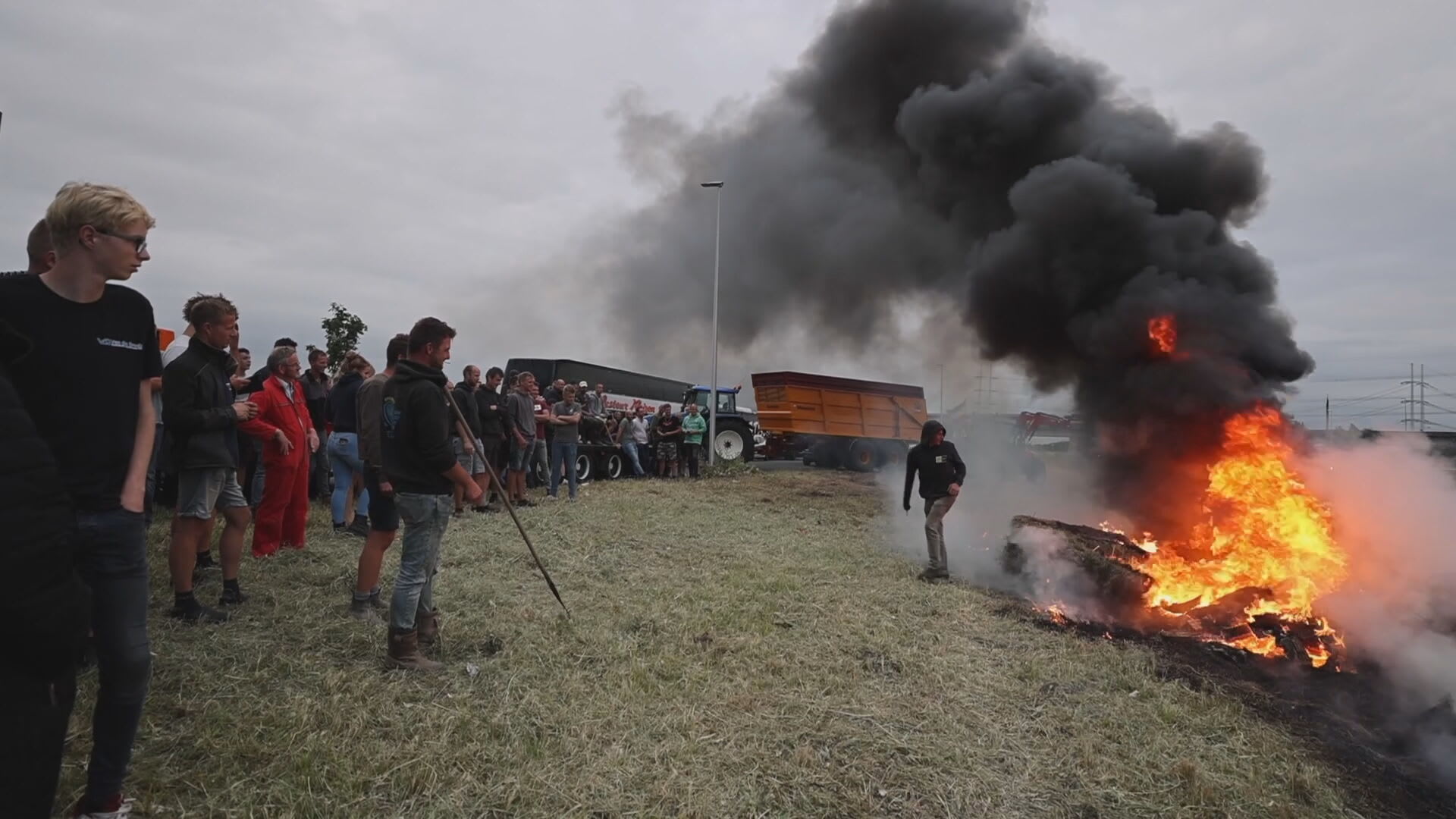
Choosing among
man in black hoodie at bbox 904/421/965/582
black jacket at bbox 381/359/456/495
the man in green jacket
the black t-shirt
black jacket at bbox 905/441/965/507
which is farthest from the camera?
the man in green jacket

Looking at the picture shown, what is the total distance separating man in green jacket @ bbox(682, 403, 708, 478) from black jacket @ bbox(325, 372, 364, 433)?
862cm

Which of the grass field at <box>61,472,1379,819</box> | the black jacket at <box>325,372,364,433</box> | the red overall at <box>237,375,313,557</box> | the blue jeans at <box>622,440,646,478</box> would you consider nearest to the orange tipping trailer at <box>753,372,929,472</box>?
the blue jeans at <box>622,440,646,478</box>

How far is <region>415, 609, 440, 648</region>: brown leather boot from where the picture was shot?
4164 mm

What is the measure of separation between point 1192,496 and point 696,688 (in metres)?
7.11

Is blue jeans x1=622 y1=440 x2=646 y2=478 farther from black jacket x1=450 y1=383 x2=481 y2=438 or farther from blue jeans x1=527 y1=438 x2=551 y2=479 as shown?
black jacket x1=450 y1=383 x2=481 y2=438

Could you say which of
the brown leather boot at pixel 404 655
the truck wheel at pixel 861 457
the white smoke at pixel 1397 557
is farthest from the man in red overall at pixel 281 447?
the truck wheel at pixel 861 457

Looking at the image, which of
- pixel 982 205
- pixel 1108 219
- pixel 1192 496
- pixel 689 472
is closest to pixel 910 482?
pixel 1192 496

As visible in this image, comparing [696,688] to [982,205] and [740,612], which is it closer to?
[740,612]

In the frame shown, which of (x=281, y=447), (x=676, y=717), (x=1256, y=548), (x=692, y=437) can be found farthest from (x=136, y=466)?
(x=692, y=437)

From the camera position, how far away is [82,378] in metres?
2.06

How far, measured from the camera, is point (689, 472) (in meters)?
15.6

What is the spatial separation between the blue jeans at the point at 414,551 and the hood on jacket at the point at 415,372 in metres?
0.61

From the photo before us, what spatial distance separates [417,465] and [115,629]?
1.70 metres

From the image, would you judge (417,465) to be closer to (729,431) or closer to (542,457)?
(542,457)
